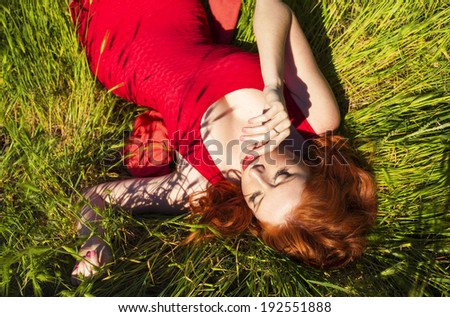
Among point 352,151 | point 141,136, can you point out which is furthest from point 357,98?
point 141,136

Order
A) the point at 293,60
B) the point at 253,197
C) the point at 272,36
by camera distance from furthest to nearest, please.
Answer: the point at 293,60 → the point at 272,36 → the point at 253,197

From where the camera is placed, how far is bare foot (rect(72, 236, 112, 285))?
177 centimetres

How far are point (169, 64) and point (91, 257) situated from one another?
2.80 feet

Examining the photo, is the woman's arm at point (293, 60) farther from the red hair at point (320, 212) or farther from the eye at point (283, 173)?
the eye at point (283, 173)

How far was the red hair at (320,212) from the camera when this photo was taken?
1681mm

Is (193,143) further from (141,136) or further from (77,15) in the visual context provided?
(77,15)

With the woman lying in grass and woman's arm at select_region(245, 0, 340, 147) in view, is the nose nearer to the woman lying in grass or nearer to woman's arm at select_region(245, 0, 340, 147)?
the woman lying in grass

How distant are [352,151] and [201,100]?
731mm

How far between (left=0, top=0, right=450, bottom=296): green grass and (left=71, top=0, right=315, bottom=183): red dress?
116 millimetres

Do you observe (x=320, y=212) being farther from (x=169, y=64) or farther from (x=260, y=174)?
(x=169, y=64)

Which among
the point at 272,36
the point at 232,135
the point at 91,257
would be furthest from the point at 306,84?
the point at 91,257

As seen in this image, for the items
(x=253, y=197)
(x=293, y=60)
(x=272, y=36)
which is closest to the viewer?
(x=253, y=197)

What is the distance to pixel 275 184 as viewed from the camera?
64.3 inches

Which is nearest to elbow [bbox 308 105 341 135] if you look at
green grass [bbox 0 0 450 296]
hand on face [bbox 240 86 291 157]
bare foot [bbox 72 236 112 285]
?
green grass [bbox 0 0 450 296]
